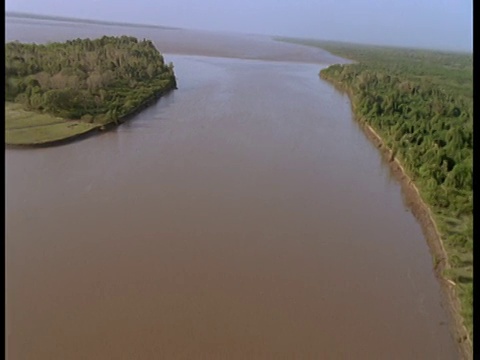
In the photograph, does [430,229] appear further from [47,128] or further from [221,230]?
[47,128]

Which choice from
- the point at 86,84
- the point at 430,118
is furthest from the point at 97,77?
the point at 430,118

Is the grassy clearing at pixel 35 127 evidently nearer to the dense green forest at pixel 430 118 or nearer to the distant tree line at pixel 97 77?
the distant tree line at pixel 97 77

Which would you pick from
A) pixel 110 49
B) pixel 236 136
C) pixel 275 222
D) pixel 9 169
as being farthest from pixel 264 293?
pixel 110 49

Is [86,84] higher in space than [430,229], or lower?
higher

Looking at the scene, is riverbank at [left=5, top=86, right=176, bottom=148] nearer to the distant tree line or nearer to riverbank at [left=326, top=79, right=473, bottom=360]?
the distant tree line

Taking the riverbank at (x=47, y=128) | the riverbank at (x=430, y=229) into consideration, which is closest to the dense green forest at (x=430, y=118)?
the riverbank at (x=430, y=229)
